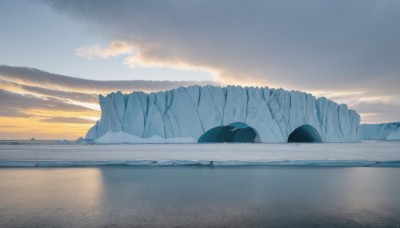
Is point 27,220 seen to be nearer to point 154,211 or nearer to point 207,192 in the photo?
point 154,211

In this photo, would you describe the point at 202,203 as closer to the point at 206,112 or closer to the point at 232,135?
the point at 206,112

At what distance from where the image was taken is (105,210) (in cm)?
286

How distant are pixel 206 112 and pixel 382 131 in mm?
33684

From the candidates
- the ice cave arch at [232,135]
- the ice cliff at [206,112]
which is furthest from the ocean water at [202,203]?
the ice cave arch at [232,135]

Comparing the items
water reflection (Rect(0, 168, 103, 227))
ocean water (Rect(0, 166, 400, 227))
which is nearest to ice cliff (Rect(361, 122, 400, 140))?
ocean water (Rect(0, 166, 400, 227))

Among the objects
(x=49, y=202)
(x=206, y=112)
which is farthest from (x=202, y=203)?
(x=206, y=112)

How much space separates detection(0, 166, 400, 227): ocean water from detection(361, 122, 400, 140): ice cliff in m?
41.2

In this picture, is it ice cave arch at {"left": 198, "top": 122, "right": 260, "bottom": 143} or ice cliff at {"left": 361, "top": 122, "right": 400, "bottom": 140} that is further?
ice cliff at {"left": 361, "top": 122, "right": 400, "bottom": 140}

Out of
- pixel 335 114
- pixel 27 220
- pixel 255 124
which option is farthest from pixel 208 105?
pixel 27 220

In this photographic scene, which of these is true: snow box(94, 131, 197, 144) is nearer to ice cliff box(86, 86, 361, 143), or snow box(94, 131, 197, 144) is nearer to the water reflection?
ice cliff box(86, 86, 361, 143)

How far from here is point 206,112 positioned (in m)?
21.3

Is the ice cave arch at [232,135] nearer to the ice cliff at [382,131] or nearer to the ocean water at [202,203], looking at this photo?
the ice cliff at [382,131]

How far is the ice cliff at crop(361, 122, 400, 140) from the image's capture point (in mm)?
38750

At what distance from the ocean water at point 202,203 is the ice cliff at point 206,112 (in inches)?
632
